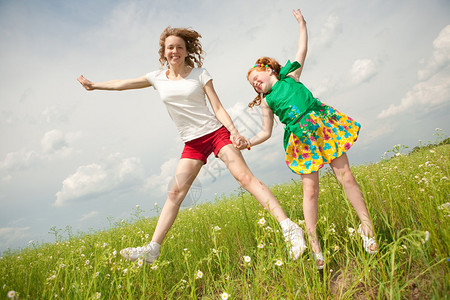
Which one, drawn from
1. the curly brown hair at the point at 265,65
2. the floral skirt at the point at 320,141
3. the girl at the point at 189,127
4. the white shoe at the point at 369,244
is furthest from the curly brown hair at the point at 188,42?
the white shoe at the point at 369,244

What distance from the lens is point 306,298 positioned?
1862mm

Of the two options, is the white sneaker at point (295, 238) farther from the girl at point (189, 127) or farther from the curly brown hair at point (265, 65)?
the curly brown hair at point (265, 65)

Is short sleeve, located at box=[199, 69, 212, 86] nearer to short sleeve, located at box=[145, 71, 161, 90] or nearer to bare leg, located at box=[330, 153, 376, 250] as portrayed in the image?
short sleeve, located at box=[145, 71, 161, 90]

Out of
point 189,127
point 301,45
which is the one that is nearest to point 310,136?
point 301,45

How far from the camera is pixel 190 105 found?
9.61 feet

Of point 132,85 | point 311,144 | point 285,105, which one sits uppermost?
point 132,85

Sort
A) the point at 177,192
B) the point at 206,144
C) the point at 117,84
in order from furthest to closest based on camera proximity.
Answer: the point at 117,84 → the point at 177,192 → the point at 206,144

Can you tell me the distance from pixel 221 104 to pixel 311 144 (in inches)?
46.4

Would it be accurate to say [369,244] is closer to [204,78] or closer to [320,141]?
[320,141]

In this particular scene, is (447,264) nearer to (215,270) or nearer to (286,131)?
(286,131)

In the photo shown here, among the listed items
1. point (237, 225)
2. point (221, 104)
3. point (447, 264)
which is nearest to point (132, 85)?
point (221, 104)

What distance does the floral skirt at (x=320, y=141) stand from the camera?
7.71 ft

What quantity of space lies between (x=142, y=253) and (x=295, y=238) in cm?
155

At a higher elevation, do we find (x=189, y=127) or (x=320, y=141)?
(x=189, y=127)
